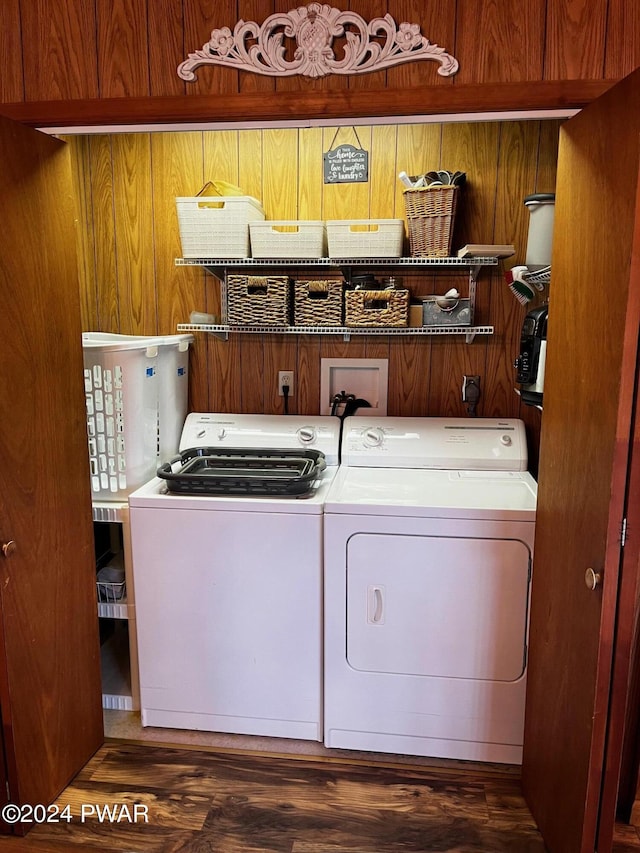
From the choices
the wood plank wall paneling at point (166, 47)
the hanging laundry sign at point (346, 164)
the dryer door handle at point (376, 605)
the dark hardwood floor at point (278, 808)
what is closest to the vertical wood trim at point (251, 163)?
the hanging laundry sign at point (346, 164)

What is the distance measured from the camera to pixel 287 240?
239 centimetres

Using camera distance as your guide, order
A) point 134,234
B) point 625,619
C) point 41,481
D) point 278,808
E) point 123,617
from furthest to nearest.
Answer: point 134,234
point 123,617
point 278,808
point 41,481
point 625,619

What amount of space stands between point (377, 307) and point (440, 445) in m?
0.60

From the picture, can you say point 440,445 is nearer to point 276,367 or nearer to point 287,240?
point 276,367

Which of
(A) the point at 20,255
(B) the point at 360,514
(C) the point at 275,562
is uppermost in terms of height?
(A) the point at 20,255

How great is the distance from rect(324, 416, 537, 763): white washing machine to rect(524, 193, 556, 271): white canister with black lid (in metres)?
0.82

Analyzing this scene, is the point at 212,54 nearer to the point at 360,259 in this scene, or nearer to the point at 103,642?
the point at 360,259

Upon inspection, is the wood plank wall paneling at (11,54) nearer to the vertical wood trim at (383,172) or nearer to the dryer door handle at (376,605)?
the vertical wood trim at (383,172)

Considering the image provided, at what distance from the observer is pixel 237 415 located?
2707 millimetres

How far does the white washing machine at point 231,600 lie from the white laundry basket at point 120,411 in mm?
151

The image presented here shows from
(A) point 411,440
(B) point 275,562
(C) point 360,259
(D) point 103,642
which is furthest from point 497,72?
(D) point 103,642

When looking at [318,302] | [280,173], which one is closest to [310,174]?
[280,173]

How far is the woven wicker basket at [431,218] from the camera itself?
2.31m

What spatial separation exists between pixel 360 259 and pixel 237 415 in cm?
85
